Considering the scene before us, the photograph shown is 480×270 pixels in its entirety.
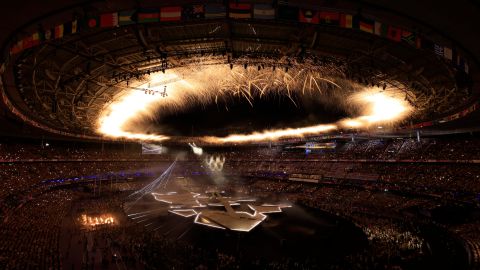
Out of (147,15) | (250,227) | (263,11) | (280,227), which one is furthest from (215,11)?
(280,227)

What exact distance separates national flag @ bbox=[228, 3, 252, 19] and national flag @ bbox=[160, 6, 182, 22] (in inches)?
64.4

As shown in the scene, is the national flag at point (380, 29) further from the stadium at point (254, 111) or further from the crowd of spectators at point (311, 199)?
the crowd of spectators at point (311, 199)

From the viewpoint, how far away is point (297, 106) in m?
35.9

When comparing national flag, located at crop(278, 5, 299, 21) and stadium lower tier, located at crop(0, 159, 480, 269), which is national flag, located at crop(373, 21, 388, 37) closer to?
national flag, located at crop(278, 5, 299, 21)

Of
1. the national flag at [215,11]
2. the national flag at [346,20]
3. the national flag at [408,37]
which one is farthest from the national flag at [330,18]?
the national flag at [215,11]

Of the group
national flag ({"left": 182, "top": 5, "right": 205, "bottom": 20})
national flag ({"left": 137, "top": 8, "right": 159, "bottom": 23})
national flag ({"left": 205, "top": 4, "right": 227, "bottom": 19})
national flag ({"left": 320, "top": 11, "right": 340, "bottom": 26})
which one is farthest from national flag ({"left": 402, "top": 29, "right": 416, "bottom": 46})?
national flag ({"left": 137, "top": 8, "right": 159, "bottom": 23})

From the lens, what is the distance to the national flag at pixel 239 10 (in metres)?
9.17

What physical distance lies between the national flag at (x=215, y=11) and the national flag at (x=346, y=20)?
3.81 metres

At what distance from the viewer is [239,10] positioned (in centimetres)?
923

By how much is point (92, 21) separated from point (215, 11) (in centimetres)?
388

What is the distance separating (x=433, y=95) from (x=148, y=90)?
19.2 meters

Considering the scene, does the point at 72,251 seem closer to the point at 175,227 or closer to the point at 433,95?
the point at 175,227

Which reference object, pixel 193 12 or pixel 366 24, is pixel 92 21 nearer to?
pixel 193 12

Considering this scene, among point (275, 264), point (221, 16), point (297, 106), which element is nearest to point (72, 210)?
point (275, 264)
